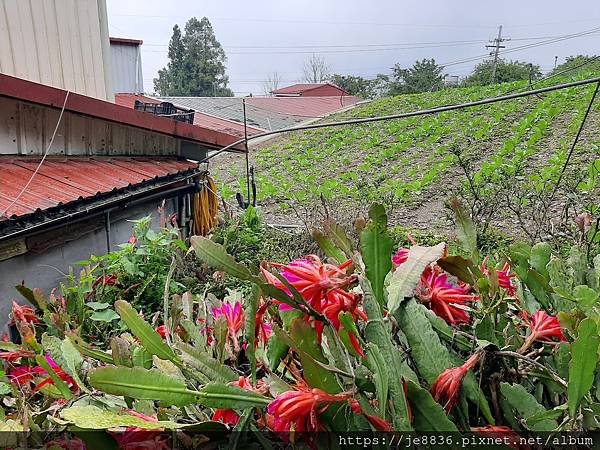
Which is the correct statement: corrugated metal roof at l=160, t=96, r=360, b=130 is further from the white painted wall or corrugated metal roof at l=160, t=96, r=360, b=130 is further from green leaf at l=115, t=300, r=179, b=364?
green leaf at l=115, t=300, r=179, b=364

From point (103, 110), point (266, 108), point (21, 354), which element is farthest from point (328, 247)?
point (266, 108)

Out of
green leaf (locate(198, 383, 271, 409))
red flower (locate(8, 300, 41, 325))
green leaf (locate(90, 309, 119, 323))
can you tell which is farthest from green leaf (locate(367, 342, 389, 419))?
green leaf (locate(90, 309, 119, 323))

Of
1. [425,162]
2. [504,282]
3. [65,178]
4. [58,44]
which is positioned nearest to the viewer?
[504,282]

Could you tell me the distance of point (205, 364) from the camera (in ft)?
1.96

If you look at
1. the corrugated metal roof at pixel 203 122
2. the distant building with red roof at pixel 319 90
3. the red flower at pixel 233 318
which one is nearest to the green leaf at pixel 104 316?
the red flower at pixel 233 318

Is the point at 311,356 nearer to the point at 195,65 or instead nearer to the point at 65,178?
the point at 65,178

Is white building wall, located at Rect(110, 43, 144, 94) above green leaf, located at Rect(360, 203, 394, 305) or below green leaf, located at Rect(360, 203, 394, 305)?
above

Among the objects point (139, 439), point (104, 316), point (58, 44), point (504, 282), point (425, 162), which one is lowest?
point (425, 162)

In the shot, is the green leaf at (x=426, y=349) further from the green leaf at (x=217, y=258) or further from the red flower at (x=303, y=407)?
the green leaf at (x=217, y=258)

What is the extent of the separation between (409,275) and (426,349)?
0.30 feet

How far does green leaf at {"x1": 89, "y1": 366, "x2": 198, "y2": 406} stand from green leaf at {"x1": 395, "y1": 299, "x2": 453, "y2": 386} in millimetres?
241

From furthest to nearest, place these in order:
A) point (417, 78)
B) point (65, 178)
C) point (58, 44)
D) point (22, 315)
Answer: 1. point (417, 78)
2. point (58, 44)
3. point (65, 178)
4. point (22, 315)

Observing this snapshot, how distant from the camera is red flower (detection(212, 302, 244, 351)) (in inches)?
28.1

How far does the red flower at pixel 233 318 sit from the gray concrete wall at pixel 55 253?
1901 millimetres
